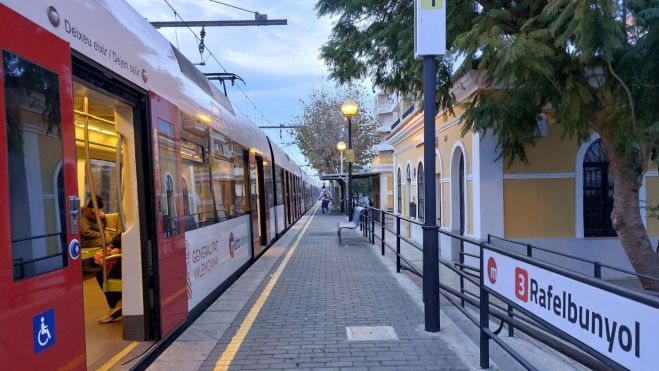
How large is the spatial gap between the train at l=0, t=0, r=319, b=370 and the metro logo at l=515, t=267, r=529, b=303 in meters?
2.93

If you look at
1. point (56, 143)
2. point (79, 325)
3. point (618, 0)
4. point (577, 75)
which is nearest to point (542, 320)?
point (79, 325)

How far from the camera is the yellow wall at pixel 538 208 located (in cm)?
1128

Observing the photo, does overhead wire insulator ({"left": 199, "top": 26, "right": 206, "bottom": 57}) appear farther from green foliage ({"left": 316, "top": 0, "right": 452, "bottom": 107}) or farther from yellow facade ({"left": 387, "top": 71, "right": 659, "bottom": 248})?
yellow facade ({"left": 387, "top": 71, "right": 659, "bottom": 248})

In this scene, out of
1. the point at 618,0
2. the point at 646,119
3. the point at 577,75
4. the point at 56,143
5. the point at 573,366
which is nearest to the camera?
the point at 56,143

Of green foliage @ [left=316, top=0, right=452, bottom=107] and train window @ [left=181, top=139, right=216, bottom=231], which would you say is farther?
green foliage @ [left=316, top=0, right=452, bottom=107]

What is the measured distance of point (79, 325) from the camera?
323 cm

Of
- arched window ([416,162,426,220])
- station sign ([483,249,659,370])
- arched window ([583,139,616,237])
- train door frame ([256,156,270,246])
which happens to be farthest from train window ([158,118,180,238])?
arched window ([416,162,426,220])

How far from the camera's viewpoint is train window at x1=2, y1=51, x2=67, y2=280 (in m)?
2.66

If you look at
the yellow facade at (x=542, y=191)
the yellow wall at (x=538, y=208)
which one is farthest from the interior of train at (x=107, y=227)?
the yellow wall at (x=538, y=208)

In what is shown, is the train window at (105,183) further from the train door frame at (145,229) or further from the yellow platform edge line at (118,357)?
the yellow platform edge line at (118,357)

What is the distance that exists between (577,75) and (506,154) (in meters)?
2.81

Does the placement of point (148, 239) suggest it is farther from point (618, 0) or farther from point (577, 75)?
point (577, 75)

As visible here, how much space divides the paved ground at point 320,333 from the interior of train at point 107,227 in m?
0.76

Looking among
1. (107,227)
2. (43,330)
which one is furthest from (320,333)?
(107,227)
